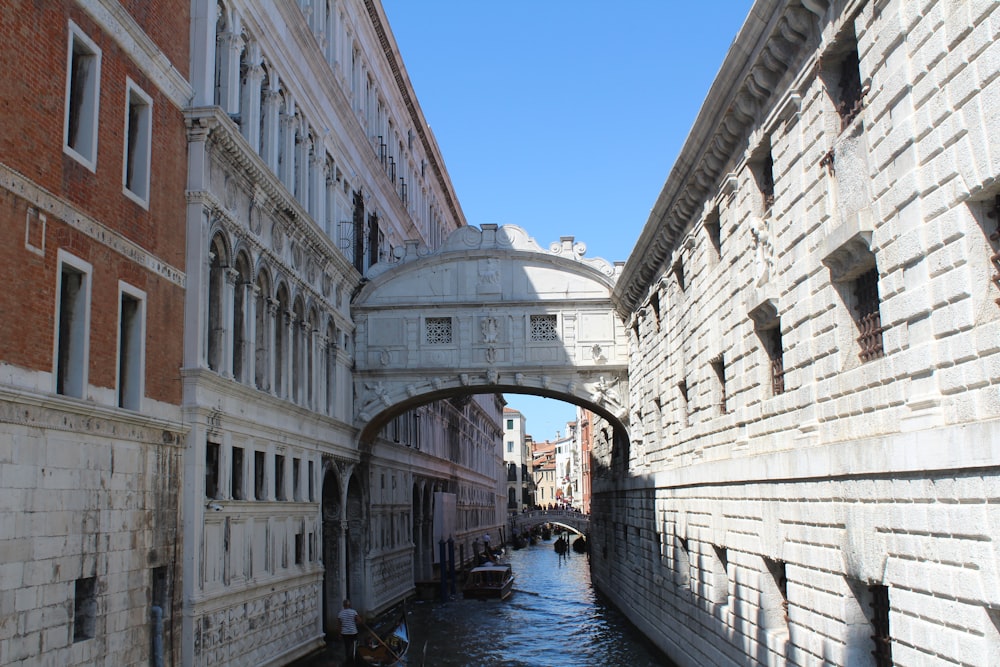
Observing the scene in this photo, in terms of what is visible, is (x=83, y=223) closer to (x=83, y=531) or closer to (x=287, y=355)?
(x=83, y=531)

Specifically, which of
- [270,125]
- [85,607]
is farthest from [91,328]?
[270,125]

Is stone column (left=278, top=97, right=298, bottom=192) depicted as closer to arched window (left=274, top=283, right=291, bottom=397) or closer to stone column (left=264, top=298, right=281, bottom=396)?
arched window (left=274, top=283, right=291, bottom=397)

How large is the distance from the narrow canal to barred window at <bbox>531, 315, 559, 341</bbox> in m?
7.11

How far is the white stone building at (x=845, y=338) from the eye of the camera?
23.6 ft

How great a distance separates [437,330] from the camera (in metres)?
24.3

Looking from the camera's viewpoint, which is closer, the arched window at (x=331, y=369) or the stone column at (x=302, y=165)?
the stone column at (x=302, y=165)

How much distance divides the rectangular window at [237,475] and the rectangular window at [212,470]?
0.79 metres

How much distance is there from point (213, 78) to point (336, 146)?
8.10 meters

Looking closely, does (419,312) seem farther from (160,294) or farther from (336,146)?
(160,294)

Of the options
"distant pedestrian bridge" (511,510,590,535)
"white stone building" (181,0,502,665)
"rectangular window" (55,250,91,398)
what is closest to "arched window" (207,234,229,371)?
"white stone building" (181,0,502,665)

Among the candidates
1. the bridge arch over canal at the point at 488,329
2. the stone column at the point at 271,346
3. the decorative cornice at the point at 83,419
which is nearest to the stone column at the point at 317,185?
the bridge arch over canal at the point at 488,329

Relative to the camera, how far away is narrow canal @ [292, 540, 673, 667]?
2045 centimetres

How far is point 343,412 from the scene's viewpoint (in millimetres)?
23062

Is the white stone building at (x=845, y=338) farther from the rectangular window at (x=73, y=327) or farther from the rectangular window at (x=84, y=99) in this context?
the rectangular window at (x=73, y=327)
